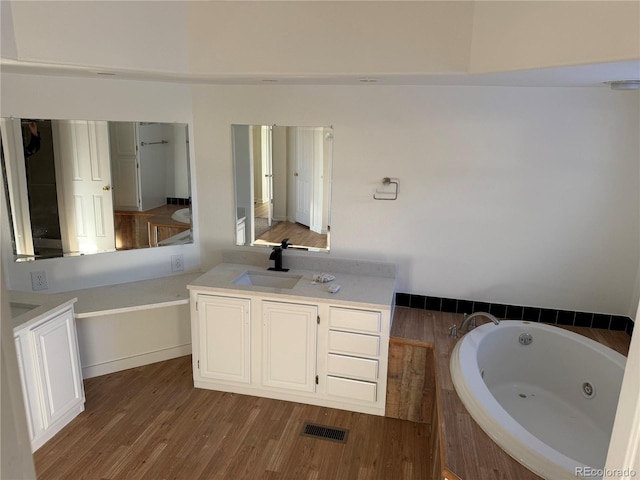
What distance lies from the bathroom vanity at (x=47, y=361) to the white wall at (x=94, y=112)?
341mm

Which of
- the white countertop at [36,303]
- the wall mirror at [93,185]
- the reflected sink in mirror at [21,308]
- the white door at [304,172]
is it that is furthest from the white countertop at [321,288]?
the reflected sink in mirror at [21,308]

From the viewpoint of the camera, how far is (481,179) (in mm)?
3260

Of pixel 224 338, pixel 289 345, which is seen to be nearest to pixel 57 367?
pixel 224 338

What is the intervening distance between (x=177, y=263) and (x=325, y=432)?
1735 mm

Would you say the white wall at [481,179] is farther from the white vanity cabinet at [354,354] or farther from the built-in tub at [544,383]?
the white vanity cabinet at [354,354]

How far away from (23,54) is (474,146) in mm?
2713

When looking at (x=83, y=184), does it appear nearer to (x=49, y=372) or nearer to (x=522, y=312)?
(x=49, y=372)

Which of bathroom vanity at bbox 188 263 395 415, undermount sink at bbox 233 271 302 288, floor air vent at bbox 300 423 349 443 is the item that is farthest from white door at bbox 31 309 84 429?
floor air vent at bbox 300 423 349 443

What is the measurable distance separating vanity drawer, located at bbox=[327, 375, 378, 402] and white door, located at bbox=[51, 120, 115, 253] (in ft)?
6.22

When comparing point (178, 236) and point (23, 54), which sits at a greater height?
point (23, 54)

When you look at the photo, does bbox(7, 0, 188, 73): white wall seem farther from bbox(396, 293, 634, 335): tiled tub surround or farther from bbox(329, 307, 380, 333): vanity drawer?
bbox(396, 293, 634, 335): tiled tub surround

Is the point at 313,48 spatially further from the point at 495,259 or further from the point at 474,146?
the point at 495,259

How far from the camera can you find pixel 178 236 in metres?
3.76

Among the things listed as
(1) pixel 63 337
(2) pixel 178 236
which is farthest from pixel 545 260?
(1) pixel 63 337
